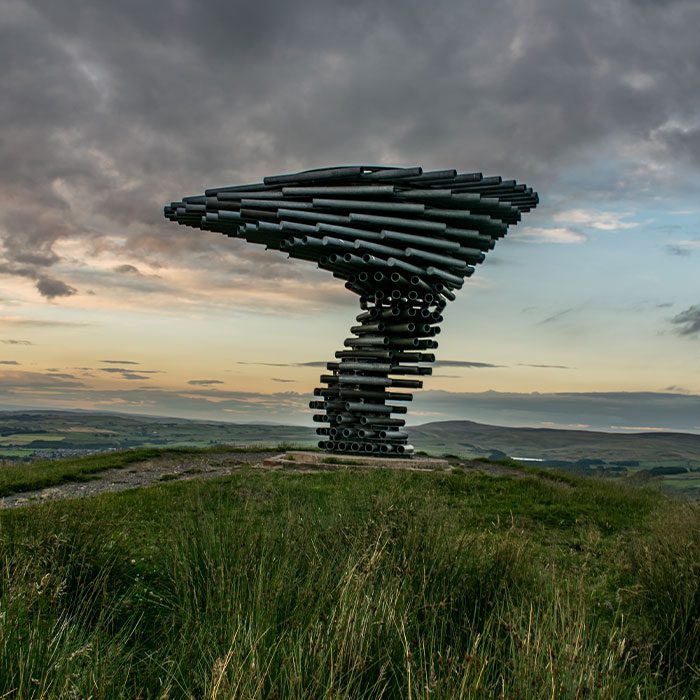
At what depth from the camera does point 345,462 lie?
15.2 meters

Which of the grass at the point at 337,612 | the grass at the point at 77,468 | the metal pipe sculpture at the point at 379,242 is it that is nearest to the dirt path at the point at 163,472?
the grass at the point at 77,468

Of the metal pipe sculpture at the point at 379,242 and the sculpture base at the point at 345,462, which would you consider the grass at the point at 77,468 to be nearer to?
the sculpture base at the point at 345,462

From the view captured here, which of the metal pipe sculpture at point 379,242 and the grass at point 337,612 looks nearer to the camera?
the grass at point 337,612

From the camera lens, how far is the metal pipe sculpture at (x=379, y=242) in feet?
50.4

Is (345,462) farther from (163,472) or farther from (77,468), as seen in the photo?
(77,468)

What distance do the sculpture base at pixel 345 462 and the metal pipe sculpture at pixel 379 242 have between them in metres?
0.61

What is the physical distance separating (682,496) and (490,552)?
10482 millimetres

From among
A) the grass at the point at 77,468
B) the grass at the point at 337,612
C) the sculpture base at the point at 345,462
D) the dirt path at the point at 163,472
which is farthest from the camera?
the sculpture base at the point at 345,462

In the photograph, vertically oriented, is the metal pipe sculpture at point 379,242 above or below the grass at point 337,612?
above

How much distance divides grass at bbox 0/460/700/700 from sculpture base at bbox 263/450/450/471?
682 cm

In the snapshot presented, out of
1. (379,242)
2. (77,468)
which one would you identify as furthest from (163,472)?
(379,242)

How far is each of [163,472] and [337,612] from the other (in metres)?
12.2

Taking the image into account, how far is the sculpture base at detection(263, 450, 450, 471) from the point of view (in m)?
14.9

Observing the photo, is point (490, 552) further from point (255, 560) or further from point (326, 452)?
point (326, 452)
